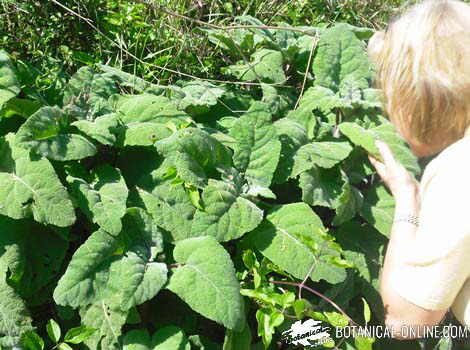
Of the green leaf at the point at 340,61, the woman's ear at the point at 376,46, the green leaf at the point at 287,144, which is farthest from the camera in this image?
the green leaf at the point at 340,61

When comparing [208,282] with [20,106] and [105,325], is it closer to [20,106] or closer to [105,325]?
[105,325]

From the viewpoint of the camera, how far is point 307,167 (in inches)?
91.4

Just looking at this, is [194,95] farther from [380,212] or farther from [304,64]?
[380,212]

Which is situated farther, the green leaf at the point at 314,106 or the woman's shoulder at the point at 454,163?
the green leaf at the point at 314,106

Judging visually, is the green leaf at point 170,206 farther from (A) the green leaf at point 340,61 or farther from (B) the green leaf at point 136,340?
(A) the green leaf at point 340,61

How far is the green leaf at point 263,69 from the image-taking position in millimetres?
2895

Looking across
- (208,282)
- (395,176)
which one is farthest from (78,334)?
(395,176)

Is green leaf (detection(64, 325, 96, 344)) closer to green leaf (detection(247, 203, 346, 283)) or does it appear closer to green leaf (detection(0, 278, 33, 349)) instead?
green leaf (detection(0, 278, 33, 349))

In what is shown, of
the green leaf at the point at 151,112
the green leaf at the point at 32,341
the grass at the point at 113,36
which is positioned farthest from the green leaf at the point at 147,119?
the green leaf at the point at 32,341

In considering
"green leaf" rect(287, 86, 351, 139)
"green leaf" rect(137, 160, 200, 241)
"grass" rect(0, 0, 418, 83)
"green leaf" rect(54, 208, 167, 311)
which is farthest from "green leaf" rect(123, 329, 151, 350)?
"grass" rect(0, 0, 418, 83)

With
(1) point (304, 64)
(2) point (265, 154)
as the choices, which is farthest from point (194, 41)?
(2) point (265, 154)

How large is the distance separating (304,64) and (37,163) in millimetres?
1612

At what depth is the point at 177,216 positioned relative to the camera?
2104 mm

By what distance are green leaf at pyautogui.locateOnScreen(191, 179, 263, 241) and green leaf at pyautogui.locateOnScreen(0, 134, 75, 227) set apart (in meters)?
0.45
